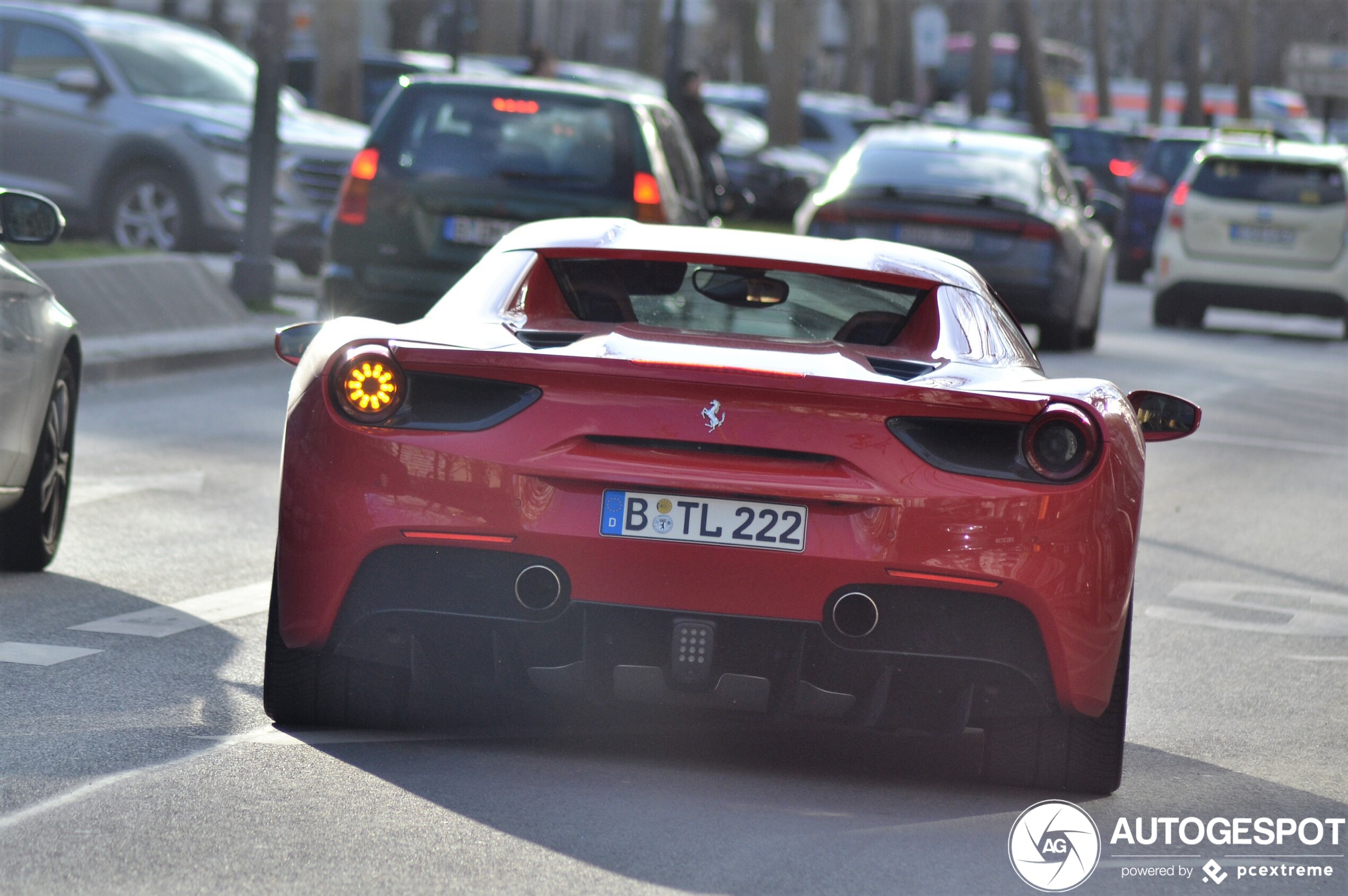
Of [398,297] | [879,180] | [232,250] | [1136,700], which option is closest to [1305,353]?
[879,180]

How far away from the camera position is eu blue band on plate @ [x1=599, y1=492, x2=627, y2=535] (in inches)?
186

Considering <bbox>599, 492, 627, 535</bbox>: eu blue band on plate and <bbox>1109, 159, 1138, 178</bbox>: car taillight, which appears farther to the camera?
<bbox>1109, 159, 1138, 178</bbox>: car taillight

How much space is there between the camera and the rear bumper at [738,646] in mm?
4773

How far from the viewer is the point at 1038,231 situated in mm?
16531

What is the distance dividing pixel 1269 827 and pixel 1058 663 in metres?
0.58

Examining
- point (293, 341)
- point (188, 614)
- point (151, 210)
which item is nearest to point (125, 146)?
point (151, 210)

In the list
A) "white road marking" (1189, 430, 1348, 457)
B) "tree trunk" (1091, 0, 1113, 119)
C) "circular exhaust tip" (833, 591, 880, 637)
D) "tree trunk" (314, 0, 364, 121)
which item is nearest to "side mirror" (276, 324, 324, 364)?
"circular exhaust tip" (833, 591, 880, 637)

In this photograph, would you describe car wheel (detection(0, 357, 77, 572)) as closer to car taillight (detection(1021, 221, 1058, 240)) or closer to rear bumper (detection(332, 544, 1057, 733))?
rear bumper (detection(332, 544, 1057, 733))

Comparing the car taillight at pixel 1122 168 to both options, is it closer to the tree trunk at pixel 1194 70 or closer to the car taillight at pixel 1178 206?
the car taillight at pixel 1178 206

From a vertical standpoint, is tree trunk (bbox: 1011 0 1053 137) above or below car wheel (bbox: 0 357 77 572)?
below

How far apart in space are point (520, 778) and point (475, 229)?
25.8ft

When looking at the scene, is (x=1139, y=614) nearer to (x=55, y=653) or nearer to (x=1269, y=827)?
(x=1269, y=827)

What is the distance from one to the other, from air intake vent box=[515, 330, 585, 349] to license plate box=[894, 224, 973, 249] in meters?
11.4

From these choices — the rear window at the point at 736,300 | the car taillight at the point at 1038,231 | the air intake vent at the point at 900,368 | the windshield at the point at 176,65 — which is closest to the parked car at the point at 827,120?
the windshield at the point at 176,65
